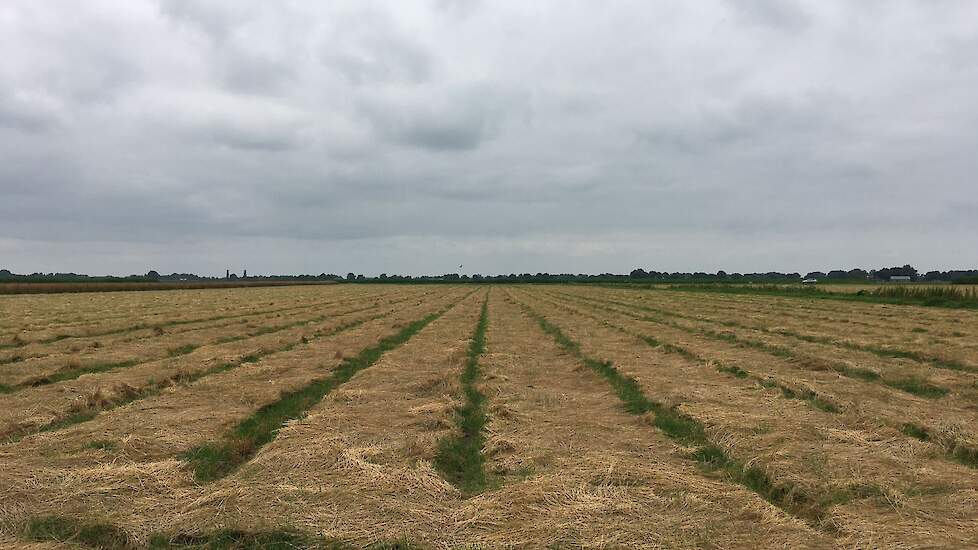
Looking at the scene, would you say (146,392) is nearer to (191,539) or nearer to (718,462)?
(191,539)

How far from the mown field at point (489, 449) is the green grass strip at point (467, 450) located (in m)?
0.05

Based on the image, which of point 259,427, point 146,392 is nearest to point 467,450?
point 259,427

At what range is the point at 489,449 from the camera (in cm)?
779

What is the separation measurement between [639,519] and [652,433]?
11.0 feet

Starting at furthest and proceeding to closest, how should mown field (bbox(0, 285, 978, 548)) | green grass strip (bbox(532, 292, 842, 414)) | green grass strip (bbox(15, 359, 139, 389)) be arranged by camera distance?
green grass strip (bbox(15, 359, 139, 389)) < green grass strip (bbox(532, 292, 842, 414)) < mown field (bbox(0, 285, 978, 548))

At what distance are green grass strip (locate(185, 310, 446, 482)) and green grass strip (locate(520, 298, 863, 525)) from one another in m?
6.11

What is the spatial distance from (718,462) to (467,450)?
3.39 meters

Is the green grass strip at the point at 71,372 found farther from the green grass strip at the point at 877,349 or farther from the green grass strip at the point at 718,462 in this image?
the green grass strip at the point at 877,349

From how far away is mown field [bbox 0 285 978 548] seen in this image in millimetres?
5258

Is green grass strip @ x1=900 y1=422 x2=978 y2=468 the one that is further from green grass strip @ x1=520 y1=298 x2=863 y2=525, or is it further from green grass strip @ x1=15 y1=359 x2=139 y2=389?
green grass strip @ x1=15 y1=359 x2=139 y2=389

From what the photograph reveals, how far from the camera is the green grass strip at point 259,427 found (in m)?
7.18

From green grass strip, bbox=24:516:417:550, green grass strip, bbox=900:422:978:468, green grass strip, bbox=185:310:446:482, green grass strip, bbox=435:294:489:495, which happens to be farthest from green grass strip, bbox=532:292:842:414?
green grass strip, bbox=185:310:446:482

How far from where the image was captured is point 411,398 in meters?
11.0

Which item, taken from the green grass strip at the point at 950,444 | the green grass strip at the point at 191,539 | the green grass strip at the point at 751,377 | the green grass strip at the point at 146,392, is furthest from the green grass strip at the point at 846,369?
the green grass strip at the point at 146,392
